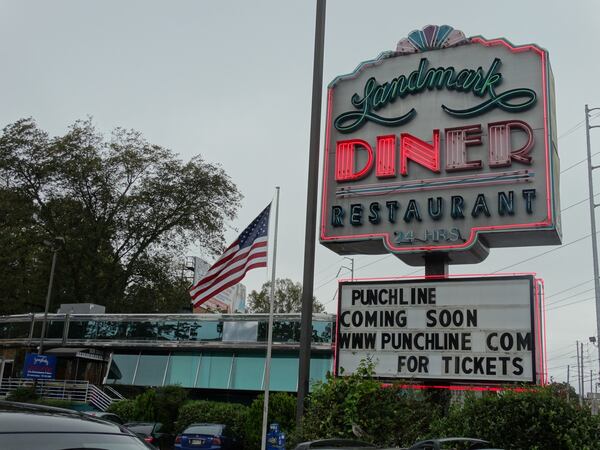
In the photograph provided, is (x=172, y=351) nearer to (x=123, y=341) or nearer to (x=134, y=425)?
(x=123, y=341)

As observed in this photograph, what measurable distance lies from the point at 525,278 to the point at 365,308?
9.51 feet

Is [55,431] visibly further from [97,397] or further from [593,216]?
[593,216]

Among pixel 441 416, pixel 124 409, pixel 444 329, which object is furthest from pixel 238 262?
pixel 124 409

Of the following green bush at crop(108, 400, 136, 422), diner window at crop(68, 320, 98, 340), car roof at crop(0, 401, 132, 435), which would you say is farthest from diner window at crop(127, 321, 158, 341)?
car roof at crop(0, 401, 132, 435)

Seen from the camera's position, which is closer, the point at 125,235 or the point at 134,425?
the point at 134,425

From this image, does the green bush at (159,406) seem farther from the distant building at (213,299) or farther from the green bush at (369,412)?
the distant building at (213,299)

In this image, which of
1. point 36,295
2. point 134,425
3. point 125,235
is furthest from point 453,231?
point 36,295

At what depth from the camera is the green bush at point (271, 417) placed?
2322 centimetres

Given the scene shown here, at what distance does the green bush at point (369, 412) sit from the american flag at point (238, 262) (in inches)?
134

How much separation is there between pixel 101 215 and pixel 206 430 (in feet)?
86.2

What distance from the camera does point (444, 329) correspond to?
38.1 ft

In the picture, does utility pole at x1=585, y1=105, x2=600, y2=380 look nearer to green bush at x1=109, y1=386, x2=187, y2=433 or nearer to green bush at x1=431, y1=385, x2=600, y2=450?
green bush at x1=109, y1=386, x2=187, y2=433

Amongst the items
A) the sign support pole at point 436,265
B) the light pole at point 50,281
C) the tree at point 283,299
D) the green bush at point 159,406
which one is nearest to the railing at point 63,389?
the light pole at point 50,281

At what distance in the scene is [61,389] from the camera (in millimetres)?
36906
